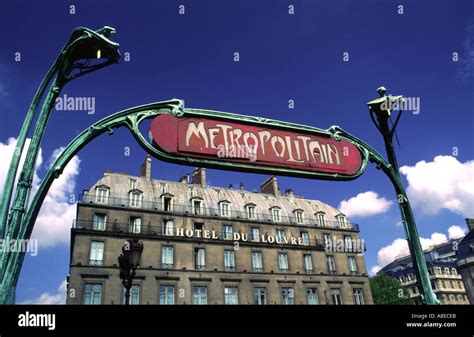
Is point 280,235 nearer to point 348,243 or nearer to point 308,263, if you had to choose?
point 308,263

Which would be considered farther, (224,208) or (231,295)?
(224,208)

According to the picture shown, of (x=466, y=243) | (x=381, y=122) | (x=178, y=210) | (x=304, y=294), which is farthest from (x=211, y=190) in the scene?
(x=381, y=122)

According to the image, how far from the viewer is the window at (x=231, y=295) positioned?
35.0 metres

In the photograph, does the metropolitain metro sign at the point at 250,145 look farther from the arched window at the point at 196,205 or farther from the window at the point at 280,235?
the window at the point at 280,235

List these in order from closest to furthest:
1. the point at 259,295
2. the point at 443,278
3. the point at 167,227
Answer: the point at 167,227
the point at 259,295
the point at 443,278

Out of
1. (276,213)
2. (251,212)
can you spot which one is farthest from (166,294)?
(276,213)

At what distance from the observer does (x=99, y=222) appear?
110 ft

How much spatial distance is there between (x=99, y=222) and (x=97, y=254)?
278 cm

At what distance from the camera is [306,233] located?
42438 mm

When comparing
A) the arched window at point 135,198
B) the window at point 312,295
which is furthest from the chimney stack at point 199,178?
the window at point 312,295
